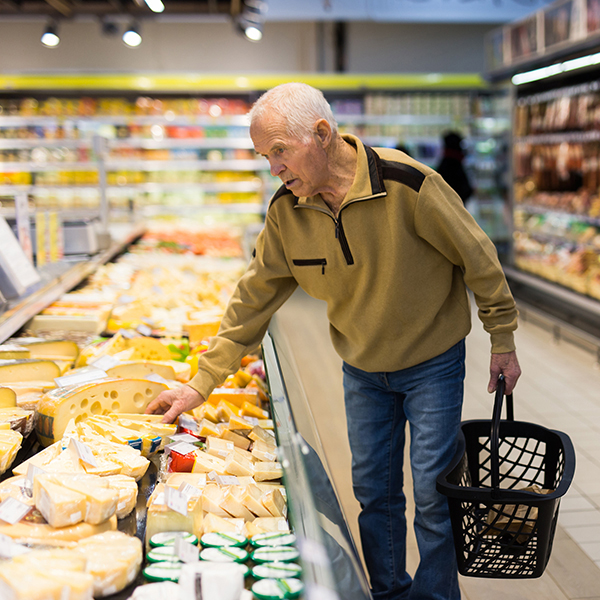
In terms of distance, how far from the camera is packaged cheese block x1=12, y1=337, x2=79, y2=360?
217cm

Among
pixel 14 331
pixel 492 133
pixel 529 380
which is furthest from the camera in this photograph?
pixel 492 133

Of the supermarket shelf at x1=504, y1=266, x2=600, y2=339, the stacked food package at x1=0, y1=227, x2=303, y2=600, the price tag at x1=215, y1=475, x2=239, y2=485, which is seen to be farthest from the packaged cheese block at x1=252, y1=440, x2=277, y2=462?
the supermarket shelf at x1=504, y1=266, x2=600, y2=339

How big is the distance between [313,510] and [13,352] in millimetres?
1367

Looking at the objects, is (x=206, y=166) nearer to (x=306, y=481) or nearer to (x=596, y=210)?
(x=596, y=210)

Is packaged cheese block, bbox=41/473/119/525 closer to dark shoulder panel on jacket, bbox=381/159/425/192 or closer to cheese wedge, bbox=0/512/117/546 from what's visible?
cheese wedge, bbox=0/512/117/546

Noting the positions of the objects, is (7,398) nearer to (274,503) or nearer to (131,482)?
(131,482)

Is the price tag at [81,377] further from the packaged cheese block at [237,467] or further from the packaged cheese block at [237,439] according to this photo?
the packaged cheese block at [237,467]

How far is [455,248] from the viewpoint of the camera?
1795 millimetres

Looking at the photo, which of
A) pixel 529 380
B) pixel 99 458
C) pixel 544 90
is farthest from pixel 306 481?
pixel 544 90

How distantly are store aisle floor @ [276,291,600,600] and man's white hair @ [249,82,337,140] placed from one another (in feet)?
3.78

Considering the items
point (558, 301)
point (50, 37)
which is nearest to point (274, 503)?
point (558, 301)

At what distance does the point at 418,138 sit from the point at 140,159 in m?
4.15

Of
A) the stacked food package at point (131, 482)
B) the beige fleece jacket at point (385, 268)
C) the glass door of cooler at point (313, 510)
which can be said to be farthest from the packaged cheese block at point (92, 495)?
the beige fleece jacket at point (385, 268)

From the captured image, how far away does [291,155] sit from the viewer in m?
1.63
